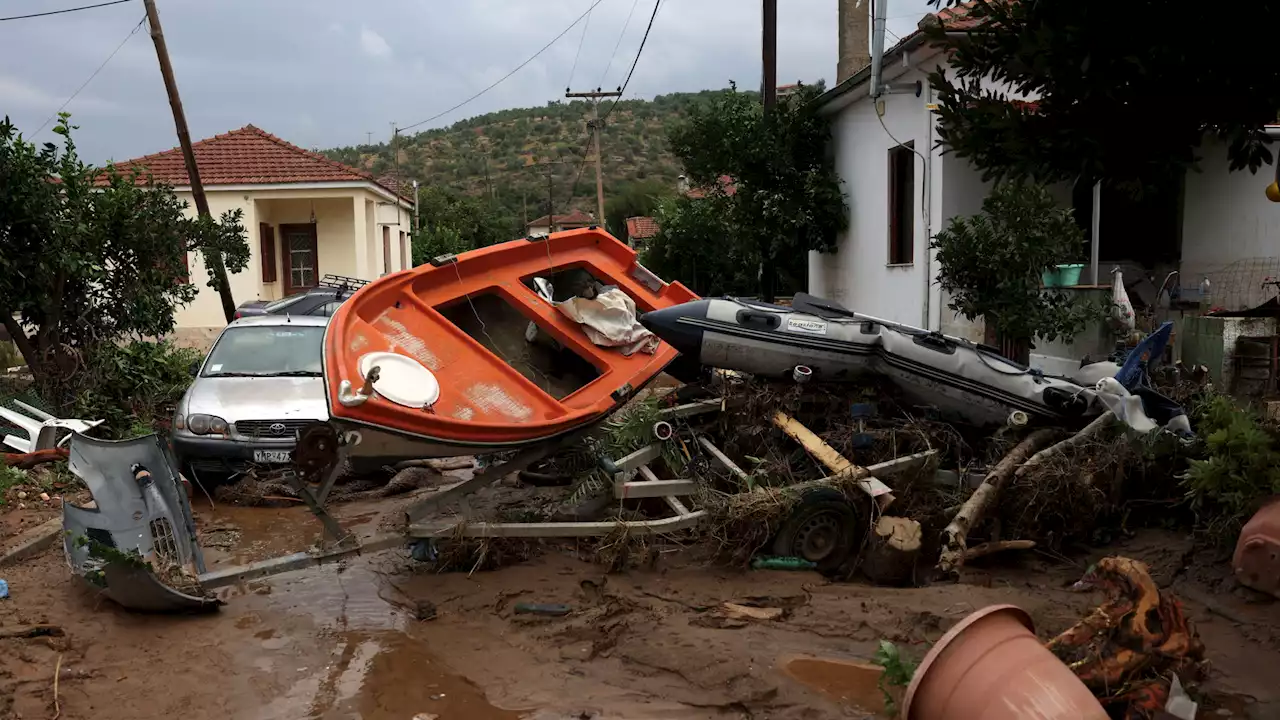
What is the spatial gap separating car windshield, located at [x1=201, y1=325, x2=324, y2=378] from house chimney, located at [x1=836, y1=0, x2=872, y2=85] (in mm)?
12660

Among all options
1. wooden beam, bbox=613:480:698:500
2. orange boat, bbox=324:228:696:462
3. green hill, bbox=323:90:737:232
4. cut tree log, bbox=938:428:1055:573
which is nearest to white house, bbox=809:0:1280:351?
orange boat, bbox=324:228:696:462

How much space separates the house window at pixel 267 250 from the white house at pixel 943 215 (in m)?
15.7

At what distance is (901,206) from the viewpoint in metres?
13.8

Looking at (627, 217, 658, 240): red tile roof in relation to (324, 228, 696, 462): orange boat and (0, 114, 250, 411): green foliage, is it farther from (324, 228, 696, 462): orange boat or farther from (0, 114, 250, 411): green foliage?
(324, 228, 696, 462): orange boat

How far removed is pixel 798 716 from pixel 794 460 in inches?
100

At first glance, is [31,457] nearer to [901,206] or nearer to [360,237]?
[901,206]

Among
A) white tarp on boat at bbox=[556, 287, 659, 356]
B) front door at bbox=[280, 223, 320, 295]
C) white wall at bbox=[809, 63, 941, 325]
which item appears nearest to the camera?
white tarp on boat at bbox=[556, 287, 659, 356]

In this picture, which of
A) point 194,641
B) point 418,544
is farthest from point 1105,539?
point 194,641

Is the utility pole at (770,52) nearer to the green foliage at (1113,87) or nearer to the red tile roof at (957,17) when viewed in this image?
the red tile roof at (957,17)

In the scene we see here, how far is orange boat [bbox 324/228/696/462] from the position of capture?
229 inches

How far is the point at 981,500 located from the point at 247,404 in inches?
243

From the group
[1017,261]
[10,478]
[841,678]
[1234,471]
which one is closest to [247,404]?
[10,478]

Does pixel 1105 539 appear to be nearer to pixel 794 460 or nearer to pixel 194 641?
pixel 794 460

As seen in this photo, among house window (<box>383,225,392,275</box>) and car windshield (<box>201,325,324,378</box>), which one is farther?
house window (<box>383,225,392,275</box>)
